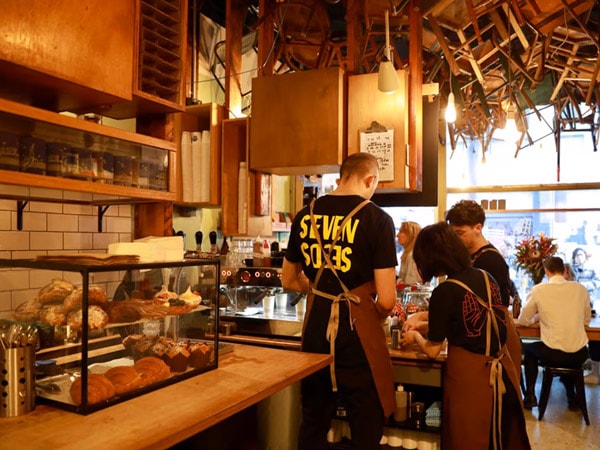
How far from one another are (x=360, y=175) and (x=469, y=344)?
94 cm

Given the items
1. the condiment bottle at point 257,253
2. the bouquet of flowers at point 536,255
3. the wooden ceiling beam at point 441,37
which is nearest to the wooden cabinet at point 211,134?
the condiment bottle at point 257,253

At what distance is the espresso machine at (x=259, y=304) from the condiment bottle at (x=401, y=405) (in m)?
0.64

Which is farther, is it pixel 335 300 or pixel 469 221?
pixel 469 221

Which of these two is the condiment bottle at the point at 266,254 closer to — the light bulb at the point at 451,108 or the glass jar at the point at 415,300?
the glass jar at the point at 415,300

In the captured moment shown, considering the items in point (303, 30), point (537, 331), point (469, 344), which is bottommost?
point (537, 331)

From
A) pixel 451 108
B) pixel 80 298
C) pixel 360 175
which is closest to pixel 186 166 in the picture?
pixel 360 175

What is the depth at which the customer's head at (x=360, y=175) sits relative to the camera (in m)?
2.47

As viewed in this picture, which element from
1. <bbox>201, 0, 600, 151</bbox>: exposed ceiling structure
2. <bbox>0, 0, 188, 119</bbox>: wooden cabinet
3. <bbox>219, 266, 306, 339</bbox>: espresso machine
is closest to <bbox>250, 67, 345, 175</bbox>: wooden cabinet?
<bbox>201, 0, 600, 151</bbox>: exposed ceiling structure

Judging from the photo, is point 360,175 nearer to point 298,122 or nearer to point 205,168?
point 298,122

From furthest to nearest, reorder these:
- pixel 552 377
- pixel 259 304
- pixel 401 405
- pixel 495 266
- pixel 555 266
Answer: pixel 555 266 → pixel 552 377 → pixel 259 304 → pixel 495 266 → pixel 401 405

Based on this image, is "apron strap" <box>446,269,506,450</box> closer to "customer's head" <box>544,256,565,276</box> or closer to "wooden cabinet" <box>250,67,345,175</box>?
"wooden cabinet" <box>250,67,345,175</box>

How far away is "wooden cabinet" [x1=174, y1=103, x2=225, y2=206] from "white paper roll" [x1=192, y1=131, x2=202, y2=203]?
0.09 metres

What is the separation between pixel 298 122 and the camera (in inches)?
135

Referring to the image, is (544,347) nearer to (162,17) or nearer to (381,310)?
(381,310)
